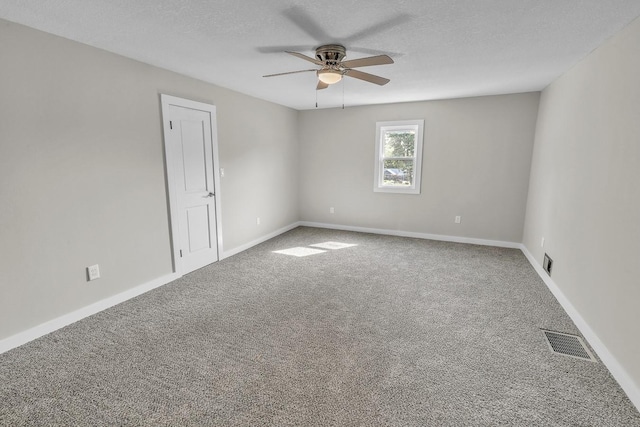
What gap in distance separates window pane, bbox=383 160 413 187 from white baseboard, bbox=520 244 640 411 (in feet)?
8.32

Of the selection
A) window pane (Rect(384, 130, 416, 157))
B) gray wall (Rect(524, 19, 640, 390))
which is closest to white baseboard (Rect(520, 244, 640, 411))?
gray wall (Rect(524, 19, 640, 390))

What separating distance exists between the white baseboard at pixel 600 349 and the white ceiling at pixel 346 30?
2222mm

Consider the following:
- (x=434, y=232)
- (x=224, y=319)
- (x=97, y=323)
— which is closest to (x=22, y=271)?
(x=97, y=323)

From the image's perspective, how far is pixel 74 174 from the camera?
2.49 meters

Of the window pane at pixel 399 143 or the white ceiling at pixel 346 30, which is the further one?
the window pane at pixel 399 143

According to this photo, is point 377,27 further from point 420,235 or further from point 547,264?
point 420,235

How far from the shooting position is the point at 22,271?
2.24 m

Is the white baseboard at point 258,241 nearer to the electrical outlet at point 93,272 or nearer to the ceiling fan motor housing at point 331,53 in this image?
the electrical outlet at point 93,272

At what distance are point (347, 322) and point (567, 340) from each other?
1712mm

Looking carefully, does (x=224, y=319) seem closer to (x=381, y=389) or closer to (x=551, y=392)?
(x=381, y=389)

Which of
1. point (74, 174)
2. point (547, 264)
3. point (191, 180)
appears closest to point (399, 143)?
point (547, 264)

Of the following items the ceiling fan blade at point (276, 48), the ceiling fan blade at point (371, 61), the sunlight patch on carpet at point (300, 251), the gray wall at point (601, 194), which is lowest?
the sunlight patch on carpet at point (300, 251)

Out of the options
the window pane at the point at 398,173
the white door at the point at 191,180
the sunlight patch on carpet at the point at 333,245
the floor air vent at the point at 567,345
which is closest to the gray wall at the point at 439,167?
the window pane at the point at 398,173

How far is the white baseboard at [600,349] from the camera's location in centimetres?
174
